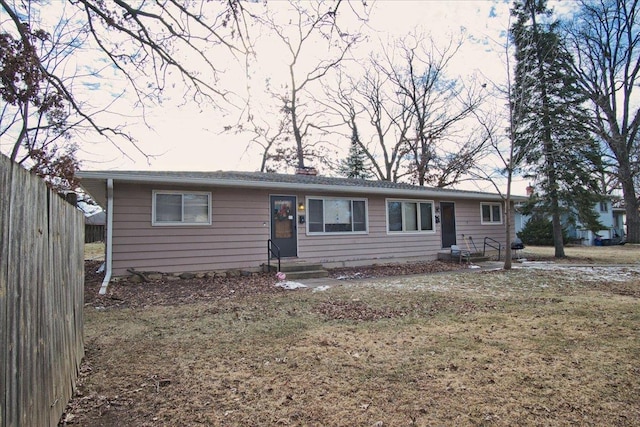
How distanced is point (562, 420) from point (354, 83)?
78.6 feet

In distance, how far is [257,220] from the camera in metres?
9.83

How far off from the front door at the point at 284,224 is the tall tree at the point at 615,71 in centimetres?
1710

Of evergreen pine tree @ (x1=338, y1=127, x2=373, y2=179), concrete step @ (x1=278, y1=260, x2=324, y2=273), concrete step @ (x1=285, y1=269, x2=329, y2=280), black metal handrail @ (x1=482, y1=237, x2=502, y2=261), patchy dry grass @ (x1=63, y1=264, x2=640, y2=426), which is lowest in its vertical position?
patchy dry grass @ (x1=63, y1=264, x2=640, y2=426)

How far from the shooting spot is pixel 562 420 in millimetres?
2338

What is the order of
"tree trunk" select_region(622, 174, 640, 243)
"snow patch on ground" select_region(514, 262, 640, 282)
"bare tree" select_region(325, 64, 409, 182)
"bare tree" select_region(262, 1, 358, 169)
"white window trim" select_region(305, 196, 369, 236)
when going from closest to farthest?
"bare tree" select_region(262, 1, 358, 169) → "snow patch on ground" select_region(514, 262, 640, 282) → "white window trim" select_region(305, 196, 369, 236) → "tree trunk" select_region(622, 174, 640, 243) → "bare tree" select_region(325, 64, 409, 182)

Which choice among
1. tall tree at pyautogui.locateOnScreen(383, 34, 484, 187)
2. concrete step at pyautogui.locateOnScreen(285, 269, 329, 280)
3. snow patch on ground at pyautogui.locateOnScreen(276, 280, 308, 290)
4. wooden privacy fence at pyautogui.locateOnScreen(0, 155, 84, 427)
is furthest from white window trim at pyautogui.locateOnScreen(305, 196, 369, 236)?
tall tree at pyautogui.locateOnScreen(383, 34, 484, 187)

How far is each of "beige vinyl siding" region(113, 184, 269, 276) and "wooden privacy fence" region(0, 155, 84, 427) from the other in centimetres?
587

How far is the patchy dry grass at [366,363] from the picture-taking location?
250 cm

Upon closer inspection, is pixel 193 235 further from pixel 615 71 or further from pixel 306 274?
pixel 615 71

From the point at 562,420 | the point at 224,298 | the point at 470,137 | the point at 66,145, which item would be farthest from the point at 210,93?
the point at 470,137

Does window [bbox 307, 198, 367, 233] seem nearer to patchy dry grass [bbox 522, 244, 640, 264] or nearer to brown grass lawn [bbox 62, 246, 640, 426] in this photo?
brown grass lawn [bbox 62, 246, 640, 426]

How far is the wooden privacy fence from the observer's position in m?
1.54

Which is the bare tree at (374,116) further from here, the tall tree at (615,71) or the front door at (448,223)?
the front door at (448,223)

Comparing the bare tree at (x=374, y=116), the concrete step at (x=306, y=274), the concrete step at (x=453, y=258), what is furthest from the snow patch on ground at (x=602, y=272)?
the bare tree at (x=374, y=116)
